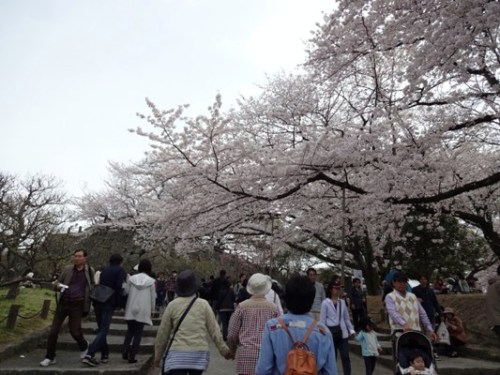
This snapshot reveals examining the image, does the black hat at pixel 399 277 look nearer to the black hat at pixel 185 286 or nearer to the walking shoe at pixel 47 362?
the black hat at pixel 185 286

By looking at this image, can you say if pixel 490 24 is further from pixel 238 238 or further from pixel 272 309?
pixel 238 238

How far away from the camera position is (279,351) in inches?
92.1

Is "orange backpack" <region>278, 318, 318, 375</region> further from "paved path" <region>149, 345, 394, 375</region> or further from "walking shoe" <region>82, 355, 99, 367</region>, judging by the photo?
"paved path" <region>149, 345, 394, 375</region>

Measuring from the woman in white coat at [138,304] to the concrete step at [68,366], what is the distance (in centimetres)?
23

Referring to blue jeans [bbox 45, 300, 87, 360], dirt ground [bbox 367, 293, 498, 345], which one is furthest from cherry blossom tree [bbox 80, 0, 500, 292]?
blue jeans [bbox 45, 300, 87, 360]

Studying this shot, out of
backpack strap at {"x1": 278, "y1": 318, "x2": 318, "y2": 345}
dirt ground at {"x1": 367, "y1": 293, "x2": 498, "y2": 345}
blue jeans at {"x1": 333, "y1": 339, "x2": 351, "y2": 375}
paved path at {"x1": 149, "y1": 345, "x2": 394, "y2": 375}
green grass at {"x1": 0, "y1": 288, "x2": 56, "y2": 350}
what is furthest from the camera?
dirt ground at {"x1": 367, "y1": 293, "x2": 498, "y2": 345}

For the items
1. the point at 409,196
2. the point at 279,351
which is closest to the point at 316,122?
the point at 409,196

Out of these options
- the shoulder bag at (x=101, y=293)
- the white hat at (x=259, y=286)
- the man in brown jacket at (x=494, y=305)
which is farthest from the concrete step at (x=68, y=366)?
the man in brown jacket at (x=494, y=305)

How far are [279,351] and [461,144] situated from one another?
9.29 meters

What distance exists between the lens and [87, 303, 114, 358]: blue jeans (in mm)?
5301

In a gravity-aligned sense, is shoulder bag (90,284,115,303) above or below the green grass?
above

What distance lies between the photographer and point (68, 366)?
206 inches

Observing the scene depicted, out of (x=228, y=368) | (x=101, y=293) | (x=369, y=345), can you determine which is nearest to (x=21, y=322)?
(x=101, y=293)

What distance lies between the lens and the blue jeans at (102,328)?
209 inches
